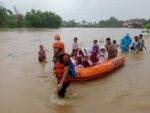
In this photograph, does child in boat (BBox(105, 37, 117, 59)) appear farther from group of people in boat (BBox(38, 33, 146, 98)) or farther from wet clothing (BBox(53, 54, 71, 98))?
wet clothing (BBox(53, 54, 71, 98))

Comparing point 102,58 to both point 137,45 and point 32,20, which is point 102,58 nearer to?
point 137,45

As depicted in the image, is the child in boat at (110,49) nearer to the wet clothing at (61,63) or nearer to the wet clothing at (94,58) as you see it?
the wet clothing at (94,58)

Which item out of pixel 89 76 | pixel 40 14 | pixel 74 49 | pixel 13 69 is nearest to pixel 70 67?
pixel 89 76

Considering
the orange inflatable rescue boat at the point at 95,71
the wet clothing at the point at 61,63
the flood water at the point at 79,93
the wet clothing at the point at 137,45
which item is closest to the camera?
the wet clothing at the point at 61,63

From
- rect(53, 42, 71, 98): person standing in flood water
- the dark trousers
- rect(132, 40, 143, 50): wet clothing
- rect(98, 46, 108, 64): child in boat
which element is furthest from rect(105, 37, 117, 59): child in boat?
rect(53, 42, 71, 98): person standing in flood water

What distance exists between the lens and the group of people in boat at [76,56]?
15.3ft

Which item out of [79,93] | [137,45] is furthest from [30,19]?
[79,93]

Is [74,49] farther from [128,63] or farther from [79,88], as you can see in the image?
[79,88]

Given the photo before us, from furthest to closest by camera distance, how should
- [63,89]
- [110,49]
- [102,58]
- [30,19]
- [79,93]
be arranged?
[30,19] < [110,49] < [102,58] < [79,93] < [63,89]

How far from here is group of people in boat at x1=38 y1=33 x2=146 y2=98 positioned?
15.3 feet

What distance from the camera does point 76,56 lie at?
855 cm

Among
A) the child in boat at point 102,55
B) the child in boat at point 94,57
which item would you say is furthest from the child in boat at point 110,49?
the child in boat at point 94,57

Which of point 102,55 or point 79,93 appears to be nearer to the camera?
point 79,93

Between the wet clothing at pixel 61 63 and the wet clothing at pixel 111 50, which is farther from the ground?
the wet clothing at pixel 61 63
